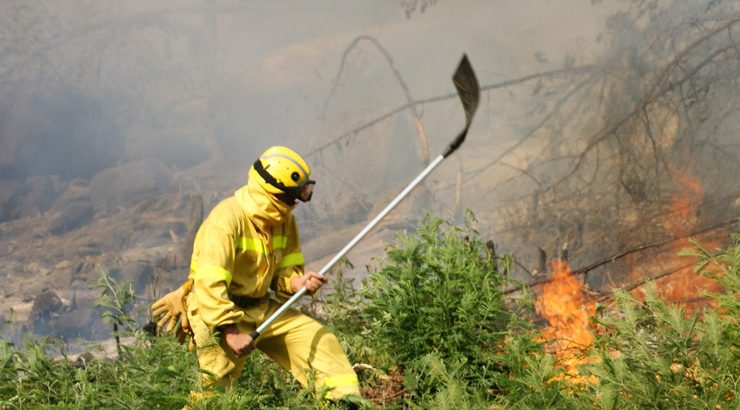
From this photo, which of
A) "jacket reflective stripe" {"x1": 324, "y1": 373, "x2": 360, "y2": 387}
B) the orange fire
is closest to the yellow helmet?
"jacket reflective stripe" {"x1": 324, "y1": 373, "x2": 360, "y2": 387}

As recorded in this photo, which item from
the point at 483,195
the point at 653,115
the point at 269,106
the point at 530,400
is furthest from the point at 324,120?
the point at 530,400

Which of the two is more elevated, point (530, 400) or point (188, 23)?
point (188, 23)

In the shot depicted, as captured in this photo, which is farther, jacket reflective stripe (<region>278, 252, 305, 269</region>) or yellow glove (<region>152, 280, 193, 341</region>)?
jacket reflective stripe (<region>278, 252, 305, 269</region>)

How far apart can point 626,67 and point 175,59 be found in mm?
7363

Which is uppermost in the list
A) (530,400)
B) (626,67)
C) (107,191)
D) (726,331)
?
(626,67)

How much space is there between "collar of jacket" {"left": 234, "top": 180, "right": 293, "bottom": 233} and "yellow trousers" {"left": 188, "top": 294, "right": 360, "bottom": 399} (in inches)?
18.9

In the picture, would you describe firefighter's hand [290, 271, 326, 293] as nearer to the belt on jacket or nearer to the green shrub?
the belt on jacket

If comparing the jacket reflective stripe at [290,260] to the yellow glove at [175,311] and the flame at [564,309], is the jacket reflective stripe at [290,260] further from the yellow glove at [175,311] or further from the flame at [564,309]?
the flame at [564,309]

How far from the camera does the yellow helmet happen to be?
4.64 metres

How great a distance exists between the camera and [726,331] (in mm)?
3918

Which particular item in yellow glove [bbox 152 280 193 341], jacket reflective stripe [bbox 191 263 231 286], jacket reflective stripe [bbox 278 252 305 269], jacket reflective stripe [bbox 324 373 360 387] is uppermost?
jacket reflective stripe [bbox 191 263 231 286]

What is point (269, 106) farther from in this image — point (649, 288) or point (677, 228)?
point (649, 288)

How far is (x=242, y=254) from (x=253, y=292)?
0.24m

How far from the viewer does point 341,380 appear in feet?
15.2
